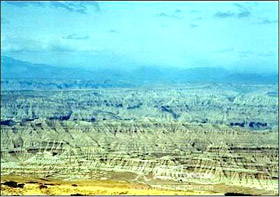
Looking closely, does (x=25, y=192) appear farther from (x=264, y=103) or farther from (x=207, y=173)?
(x=264, y=103)

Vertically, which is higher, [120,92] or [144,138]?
[144,138]

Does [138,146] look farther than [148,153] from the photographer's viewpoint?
Yes

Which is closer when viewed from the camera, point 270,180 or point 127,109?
point 270,180

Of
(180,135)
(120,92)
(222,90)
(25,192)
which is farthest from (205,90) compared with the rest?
(25,192)

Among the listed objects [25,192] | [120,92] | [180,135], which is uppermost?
[25,192]

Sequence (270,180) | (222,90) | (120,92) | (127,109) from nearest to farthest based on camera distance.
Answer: (270,180)
(127,109)
(222,90)
(120,92)

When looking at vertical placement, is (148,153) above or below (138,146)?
above

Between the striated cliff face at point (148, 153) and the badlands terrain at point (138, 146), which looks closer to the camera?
the badlands terrain at point (138, 146)

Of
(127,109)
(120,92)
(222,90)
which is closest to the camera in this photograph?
(127,109)
